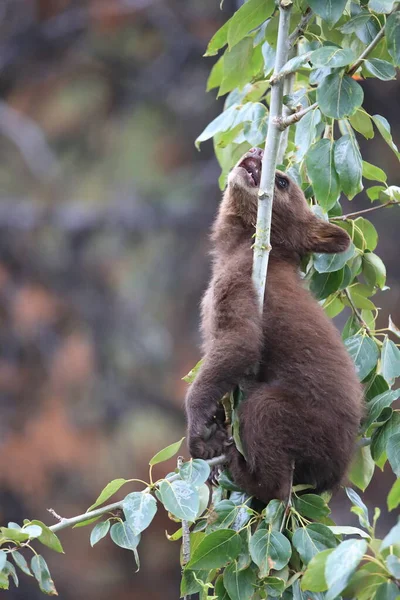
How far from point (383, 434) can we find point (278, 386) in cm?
35

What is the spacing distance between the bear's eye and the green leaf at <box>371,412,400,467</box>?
88 cm

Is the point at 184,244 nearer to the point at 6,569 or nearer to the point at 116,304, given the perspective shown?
the point at 116,304

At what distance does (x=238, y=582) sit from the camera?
2.01m

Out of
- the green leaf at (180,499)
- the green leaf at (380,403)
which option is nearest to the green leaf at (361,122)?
the green leaf at (380,403)

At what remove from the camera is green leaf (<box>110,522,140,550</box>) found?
1.94m

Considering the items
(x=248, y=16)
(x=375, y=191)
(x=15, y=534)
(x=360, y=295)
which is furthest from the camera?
(x=360, y=295)

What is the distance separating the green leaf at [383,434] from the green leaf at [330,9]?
1119mm

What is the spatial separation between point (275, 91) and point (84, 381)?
4788mm

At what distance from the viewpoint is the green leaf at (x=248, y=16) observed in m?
2.29

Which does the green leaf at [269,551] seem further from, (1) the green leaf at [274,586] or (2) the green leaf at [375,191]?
(2) the green leaf at [375,191]

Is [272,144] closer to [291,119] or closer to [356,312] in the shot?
[291,119]

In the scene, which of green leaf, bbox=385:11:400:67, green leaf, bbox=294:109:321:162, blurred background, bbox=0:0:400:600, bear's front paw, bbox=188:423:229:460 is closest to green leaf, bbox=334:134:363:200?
green leaf, bbox=294:109:321:162

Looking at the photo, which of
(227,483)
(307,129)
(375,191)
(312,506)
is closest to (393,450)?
(312,506)

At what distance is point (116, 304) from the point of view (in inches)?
266
